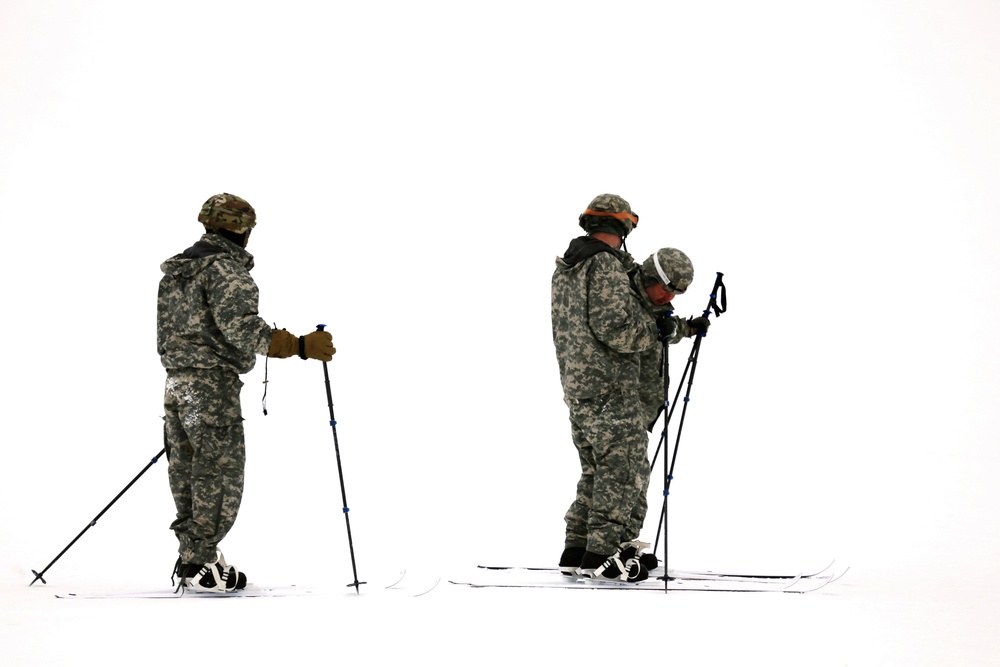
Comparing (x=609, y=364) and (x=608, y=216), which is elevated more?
(x=608, y=216)

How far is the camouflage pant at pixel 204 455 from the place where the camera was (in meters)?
6.64

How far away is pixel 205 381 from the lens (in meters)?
6.64

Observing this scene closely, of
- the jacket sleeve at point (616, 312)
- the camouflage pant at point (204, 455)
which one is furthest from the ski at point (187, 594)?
the jacket sleeve at point (616, 312)

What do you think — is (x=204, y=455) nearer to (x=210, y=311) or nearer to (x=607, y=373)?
(x=210, y=311)

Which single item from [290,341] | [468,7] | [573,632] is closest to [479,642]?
[573,632]

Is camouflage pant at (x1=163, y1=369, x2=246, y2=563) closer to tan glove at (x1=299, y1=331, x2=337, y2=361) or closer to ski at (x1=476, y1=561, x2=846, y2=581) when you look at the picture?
tan glove at (x1=299, y1=331, x2=337, y2=361)

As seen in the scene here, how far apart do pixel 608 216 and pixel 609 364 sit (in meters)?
0.84

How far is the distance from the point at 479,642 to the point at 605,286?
2.19 meters

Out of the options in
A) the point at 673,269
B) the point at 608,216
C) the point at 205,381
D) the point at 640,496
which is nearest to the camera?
the point at 205,381

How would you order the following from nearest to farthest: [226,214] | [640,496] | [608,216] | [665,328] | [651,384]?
[226,214] → [665,328] → [608,216] → [640,496] → [651,384]

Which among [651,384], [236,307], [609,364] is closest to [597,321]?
[609,364]

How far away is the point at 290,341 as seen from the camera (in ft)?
21.2

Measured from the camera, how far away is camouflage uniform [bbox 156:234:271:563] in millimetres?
6605

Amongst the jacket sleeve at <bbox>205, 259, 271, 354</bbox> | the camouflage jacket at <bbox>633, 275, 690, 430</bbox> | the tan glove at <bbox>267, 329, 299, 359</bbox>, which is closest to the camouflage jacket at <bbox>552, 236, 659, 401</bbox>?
the camouflage jacket at <bbox>633, 275, 690, 430</bbox>
